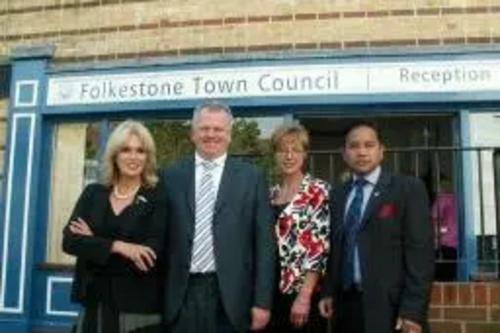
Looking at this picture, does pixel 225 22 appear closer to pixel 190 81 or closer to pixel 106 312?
pixel 190 81

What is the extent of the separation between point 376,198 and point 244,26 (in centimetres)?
475

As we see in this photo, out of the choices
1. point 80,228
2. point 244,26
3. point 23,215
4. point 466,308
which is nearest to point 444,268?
point 466,308

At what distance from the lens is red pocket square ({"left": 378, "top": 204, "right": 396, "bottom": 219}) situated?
13.8ft

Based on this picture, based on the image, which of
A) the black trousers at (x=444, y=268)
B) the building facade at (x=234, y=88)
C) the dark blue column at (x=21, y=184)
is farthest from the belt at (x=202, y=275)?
the dark blue column at (x=21, y=184)

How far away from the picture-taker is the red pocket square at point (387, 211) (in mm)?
4199

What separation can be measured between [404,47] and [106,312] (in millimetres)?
5324

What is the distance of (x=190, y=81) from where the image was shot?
8602 millimetres

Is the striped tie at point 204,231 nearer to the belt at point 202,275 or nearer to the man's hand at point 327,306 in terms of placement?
the belt at point 202,275

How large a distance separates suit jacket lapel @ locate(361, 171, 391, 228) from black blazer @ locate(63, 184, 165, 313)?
1096 millimetres

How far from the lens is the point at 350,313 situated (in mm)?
4246

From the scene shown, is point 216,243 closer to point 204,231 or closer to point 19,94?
point 204,231

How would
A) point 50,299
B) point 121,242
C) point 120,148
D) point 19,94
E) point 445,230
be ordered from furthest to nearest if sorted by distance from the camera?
1. point 19,94
2. point 50,299
3. point 445,230
4. point 120,148
5. point 121,242

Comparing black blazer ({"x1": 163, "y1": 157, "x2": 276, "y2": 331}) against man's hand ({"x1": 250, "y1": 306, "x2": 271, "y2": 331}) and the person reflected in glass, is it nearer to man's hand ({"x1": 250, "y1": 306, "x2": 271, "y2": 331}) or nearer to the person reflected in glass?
man's hand ({"x1": 250, "y1": 306, "x2": 271, "y2": 331})

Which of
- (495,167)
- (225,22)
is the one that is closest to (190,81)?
(225,22)
